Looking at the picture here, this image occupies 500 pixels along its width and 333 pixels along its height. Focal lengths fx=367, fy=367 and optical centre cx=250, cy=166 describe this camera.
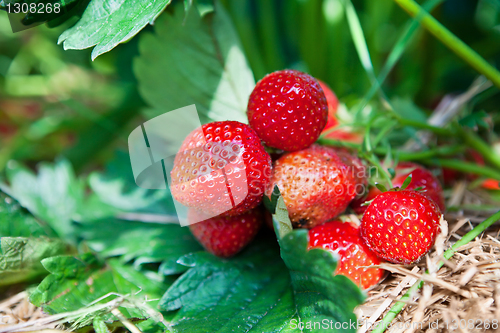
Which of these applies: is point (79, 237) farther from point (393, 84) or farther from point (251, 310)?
point (393, 84)

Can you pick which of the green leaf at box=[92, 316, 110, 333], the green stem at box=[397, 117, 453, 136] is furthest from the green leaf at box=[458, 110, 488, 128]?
the green leaf at box=[92, 316, 110, 333]

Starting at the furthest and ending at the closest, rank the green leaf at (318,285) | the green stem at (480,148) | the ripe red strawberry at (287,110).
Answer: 1. the green stem at (480,148)
2. the ripe red strawberry at (287,110)
3. the green leaf at (318,285)

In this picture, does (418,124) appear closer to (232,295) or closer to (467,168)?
(467,168)

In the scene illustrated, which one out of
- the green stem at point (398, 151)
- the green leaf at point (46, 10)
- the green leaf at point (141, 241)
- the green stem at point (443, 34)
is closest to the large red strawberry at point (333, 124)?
the green stem at point (398, 151)

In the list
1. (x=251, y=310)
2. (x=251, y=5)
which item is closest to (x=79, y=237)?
(x=251, y=310)

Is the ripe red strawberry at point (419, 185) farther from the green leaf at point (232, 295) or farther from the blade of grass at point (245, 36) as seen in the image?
the blade of grass at point (245, 36)

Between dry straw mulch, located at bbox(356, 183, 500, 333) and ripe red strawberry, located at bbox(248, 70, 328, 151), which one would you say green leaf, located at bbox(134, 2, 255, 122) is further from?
dry straw mulch, located at bbox(356, 183, 500, 333)

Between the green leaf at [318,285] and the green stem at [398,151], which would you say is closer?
Answer: the green leaf at [318,285]
